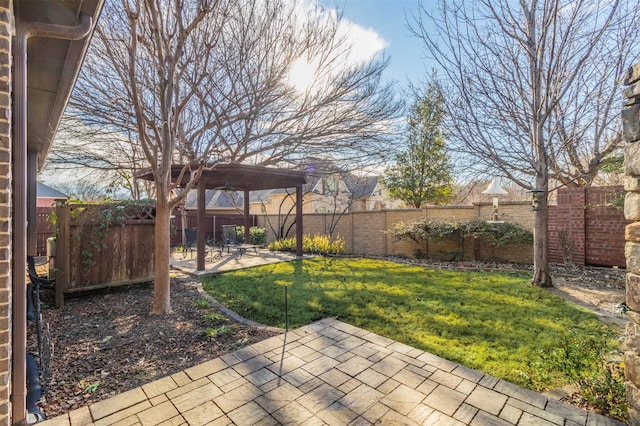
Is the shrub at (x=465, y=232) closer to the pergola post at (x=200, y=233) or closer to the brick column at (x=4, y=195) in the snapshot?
the pergola post at (x=200, y=233)

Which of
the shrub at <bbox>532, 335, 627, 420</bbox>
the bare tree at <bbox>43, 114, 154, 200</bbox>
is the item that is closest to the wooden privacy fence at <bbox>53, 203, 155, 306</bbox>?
the bare tree at <bbox>43, 114, 154, 200</bbox>

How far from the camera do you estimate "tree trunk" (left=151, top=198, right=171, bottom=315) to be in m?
4.29

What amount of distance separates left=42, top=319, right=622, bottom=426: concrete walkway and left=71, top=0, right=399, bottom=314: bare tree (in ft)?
7.08

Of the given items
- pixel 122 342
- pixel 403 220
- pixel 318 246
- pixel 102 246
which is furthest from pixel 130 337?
pixel 403 220

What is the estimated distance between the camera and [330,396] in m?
2.37

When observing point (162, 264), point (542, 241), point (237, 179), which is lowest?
point (162, 264)

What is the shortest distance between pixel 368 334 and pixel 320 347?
651mm

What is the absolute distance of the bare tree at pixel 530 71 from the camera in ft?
17.4

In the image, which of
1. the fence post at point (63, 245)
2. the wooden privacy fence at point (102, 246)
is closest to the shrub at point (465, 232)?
the wooden privacy fence at point (102, 246)

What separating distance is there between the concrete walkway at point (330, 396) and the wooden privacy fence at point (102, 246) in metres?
3.55

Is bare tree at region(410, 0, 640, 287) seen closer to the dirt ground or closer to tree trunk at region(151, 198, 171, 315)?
the dirt ground

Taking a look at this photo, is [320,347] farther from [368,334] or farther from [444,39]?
[444,39]

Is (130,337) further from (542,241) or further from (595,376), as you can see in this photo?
(542,241)

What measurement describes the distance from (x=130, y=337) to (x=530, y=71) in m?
7.68
